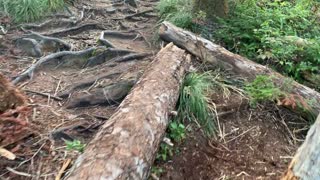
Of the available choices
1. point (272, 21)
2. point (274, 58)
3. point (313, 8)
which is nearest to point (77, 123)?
point (274, 58)

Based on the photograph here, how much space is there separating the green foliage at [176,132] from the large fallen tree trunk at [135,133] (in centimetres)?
18

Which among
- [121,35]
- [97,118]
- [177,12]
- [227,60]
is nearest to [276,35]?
[227,60]

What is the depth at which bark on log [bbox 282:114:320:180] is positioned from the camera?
9.18 ft

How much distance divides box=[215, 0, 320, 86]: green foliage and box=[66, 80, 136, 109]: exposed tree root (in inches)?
80.3

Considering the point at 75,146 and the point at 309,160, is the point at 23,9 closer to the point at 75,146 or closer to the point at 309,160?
the point at 75,146

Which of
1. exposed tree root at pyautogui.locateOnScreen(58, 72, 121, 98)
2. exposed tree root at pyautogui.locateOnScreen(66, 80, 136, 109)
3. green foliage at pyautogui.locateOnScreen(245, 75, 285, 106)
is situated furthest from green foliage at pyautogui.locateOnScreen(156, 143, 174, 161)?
exposed tree root at pyautogui.locateOnScreen(58, 72, 121, 98)

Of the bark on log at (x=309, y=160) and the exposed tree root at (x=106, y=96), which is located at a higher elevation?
the bark on log at (x=309, y=160)

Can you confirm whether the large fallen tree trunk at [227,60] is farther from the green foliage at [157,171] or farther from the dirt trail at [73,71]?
the green foliage at [157,171]

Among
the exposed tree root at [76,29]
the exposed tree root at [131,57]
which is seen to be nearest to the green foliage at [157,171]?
the exposed tree root at [131,57]

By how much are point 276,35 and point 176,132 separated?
2559 mm

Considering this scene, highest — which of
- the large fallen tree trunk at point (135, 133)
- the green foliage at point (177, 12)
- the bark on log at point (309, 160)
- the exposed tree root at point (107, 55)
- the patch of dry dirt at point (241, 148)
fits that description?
the bark on log at point (309, 160)

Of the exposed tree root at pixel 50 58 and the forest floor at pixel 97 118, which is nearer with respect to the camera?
the forest floor at pixel 97 118

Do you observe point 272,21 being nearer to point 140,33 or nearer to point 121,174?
point 140,33

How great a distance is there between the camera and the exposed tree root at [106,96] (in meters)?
4.45
